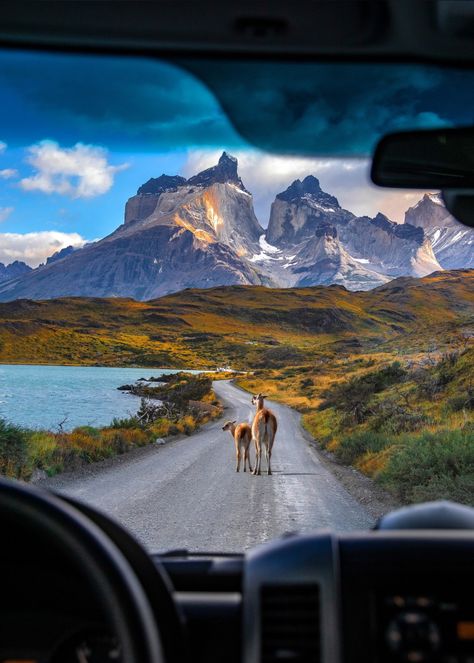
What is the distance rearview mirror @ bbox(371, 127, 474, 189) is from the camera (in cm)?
234

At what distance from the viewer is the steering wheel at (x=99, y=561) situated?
4.49 ft

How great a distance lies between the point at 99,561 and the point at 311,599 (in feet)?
1.49

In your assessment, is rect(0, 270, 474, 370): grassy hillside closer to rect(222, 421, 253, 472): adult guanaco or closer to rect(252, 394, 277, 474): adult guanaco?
rect(252, 394, 277, 474): adult guanaco

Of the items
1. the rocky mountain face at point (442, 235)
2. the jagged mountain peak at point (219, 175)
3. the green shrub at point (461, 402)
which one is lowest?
the green shrub at point (461, 402)

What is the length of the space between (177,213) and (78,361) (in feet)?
32.8

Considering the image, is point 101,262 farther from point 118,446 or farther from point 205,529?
point 205,529

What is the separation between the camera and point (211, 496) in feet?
36.4

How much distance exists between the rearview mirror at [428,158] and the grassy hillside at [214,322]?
1208 centimetres

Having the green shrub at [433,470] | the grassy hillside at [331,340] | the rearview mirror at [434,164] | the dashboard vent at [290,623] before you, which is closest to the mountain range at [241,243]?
the rearview mirror at [434,164]

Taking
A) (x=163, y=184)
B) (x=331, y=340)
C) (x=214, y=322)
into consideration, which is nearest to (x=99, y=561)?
(x=163, y=184)

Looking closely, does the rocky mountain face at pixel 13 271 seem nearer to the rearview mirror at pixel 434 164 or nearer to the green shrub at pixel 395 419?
the green shrub at pixel 395 419

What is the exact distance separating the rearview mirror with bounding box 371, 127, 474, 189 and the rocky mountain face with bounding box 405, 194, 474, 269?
18.7 inches

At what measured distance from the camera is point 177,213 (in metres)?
8.72

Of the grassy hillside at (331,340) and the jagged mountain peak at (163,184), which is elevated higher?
the jagged mountain peak at (163,184)
